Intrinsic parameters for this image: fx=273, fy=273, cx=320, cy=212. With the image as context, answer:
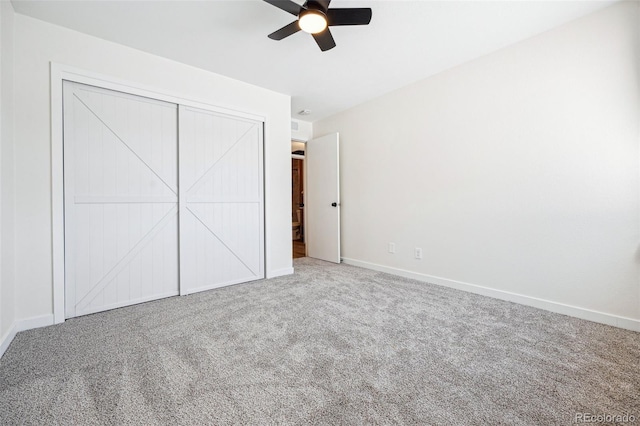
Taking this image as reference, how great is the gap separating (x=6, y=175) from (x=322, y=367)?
256cm

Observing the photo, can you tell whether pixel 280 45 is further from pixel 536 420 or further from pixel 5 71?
pixel 536 420

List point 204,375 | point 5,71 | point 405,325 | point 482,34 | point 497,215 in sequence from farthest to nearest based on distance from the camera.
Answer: point 497,215 < point 482,34 < point 405,325 < point 5,71 < point 204,375

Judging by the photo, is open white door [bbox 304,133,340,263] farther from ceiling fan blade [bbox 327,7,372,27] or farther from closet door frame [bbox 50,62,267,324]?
closet door frame [bbox 50,62,267,324]

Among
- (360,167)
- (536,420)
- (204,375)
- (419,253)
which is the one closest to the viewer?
(536,420)

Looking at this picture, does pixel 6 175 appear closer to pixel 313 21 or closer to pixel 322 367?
pixel 313 21

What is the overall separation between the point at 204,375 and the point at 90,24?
2888 mm

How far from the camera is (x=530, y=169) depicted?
8.35 ft

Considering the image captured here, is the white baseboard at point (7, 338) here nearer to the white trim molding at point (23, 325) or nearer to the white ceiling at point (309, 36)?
the white trim molding at point (23, 325)

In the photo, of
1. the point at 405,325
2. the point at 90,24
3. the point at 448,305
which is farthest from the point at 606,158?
the point at 90,24

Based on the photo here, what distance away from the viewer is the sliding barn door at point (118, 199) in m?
2.39

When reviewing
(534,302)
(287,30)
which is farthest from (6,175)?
(534,302)

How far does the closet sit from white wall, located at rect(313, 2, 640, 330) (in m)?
2.00

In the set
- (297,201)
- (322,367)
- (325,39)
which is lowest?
(322,367)

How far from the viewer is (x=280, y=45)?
2596 mm
